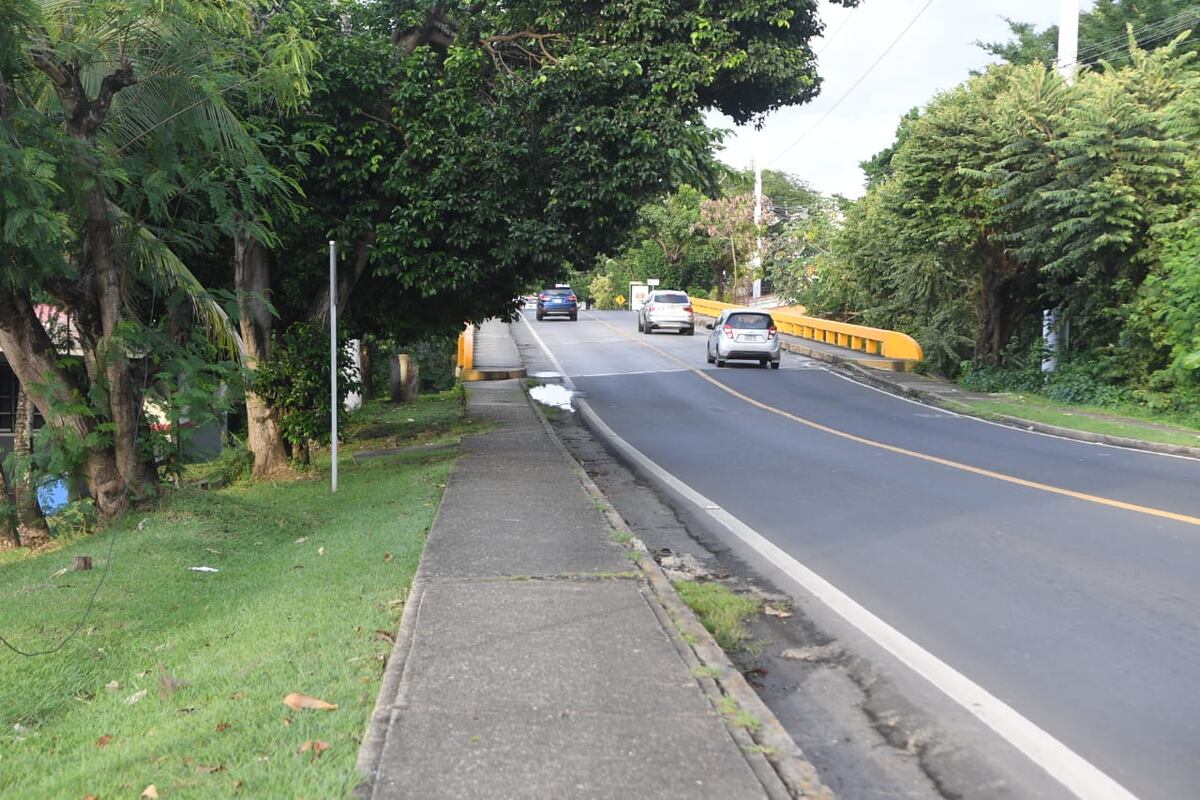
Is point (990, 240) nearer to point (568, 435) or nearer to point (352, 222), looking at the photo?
point (568, 435)

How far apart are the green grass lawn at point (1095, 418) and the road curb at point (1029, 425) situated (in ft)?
0.62

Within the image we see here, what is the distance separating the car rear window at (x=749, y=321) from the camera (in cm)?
3067

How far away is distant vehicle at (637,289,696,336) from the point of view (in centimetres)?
4362

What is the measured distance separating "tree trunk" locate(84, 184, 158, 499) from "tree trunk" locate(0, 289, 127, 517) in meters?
0.18

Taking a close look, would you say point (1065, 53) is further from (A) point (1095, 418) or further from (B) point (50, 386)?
(B) point (50, 386)

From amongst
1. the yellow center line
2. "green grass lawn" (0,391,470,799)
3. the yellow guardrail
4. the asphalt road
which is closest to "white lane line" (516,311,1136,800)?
the asphalt road

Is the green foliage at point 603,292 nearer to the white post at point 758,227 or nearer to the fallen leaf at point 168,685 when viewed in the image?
the white post at point 758,227

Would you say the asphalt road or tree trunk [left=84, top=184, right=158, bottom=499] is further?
tree trunk [left=84, top=184, right=158, bottom=499]

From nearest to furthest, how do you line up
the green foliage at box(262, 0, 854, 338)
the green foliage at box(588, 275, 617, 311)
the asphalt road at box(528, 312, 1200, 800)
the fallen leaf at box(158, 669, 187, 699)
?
the asphalt road at box(528, 312, 1200, 800), the fallen leaf at box(158, 669, 187, 699), the green foliage at box(262, 0, 854, 338), the green foliage at box(588, 275, 617, 311)

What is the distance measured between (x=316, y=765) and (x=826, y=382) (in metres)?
23.9

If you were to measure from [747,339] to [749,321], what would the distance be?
695 mm

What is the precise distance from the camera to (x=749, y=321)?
101 ft

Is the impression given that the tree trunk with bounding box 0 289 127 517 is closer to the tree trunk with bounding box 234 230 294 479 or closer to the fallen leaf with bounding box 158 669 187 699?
the tree trunk with bounding box 234 230 294 479

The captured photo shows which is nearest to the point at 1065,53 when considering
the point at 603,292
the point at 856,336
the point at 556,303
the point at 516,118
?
the point at 856,336
